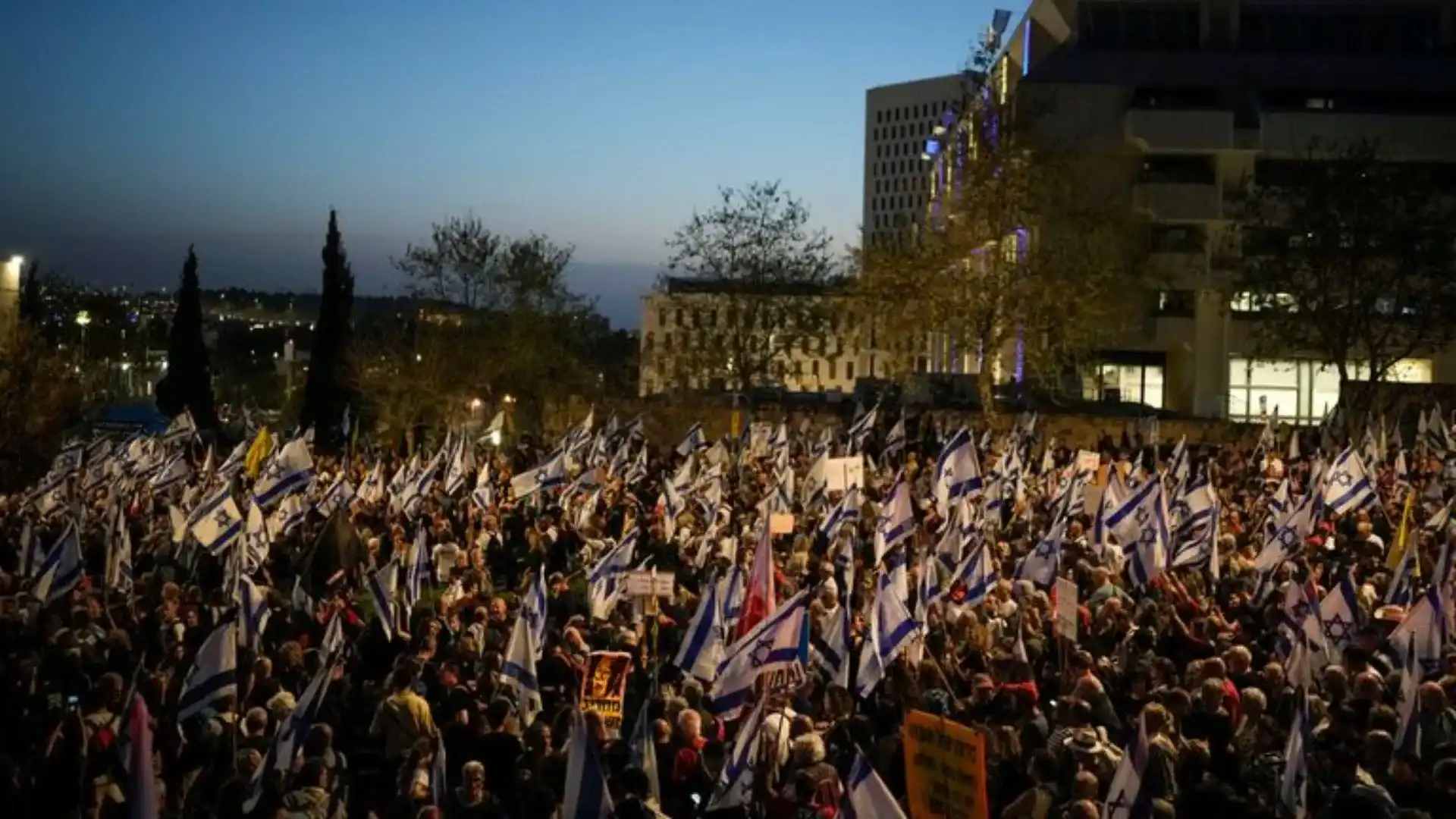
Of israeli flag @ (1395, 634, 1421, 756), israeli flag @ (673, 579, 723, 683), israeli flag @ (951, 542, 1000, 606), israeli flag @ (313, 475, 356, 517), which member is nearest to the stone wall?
israeli flag @ (313, 475, 356, 517)

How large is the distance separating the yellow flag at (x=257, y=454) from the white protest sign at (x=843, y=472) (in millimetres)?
9298

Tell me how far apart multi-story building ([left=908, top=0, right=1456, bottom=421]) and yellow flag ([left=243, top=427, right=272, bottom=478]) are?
3489 centimetres

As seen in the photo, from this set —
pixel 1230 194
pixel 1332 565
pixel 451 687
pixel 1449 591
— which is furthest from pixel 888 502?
pixel 1230 194

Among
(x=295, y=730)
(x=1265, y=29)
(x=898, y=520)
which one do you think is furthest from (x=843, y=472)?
(x=1265, y=29)

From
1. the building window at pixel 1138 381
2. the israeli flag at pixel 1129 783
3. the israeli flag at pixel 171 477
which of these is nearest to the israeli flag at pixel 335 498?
the israeli flag at pixel 171 477

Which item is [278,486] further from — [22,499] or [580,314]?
[580,314]

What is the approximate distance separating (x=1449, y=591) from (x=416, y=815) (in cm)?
981

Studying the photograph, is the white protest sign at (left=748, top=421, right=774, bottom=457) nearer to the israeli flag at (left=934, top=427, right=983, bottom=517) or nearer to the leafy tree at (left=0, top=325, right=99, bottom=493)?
the israeli flag at (left=934, top=427, right=983, bottom=517)

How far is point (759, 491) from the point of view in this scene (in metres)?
27.2

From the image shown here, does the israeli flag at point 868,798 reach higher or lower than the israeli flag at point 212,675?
higher

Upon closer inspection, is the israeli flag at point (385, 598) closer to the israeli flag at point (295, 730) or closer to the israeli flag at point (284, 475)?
the israeli flag at point (295, 730)

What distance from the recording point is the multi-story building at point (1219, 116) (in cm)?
5931

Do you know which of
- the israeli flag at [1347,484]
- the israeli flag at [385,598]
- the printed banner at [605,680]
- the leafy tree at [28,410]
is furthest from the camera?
the leafy tree at [28,410]

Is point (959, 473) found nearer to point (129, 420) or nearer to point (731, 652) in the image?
point (731, 652)
